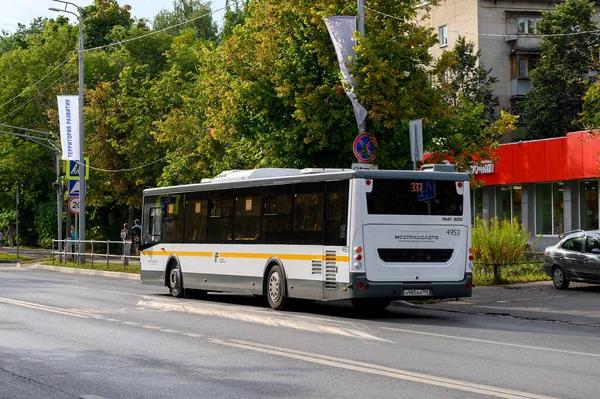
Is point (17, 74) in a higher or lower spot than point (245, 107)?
higher

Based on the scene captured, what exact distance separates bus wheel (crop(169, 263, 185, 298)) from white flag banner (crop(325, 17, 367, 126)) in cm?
571

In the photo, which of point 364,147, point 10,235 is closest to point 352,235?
point 364,147

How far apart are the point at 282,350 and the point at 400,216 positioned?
5.90m

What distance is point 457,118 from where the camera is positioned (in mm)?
28250

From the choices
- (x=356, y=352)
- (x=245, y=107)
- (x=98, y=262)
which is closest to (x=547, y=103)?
(x=98, y=262)

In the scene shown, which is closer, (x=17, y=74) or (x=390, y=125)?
(x=390, y=125)

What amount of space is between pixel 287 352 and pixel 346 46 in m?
12.2

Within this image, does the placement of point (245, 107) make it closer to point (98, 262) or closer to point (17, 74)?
point (98, 262)

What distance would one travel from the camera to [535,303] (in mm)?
21547

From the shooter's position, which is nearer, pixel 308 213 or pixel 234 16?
pixel 308 213

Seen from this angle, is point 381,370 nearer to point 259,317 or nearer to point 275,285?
point 259,317

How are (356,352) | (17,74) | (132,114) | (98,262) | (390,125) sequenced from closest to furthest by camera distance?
(356,352) → (390,125) → (98,262) → (132,114) → (17,74)

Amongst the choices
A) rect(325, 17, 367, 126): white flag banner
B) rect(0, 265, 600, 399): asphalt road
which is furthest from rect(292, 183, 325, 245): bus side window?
rect(325, 17, 367, 126): white flag banner

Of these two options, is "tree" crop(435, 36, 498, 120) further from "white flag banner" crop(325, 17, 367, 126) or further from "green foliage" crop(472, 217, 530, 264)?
"white flag banner" crop(325, 17, 367, 126)
